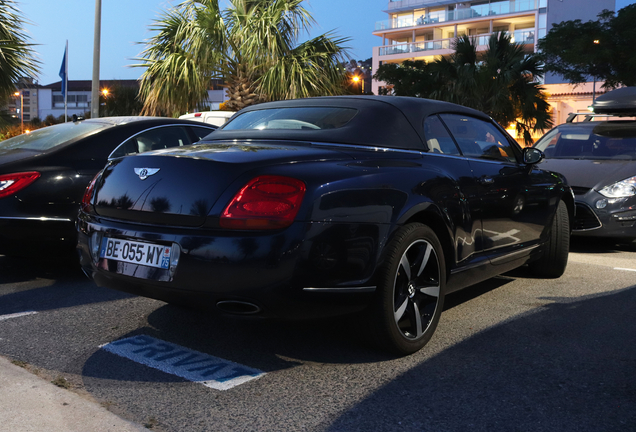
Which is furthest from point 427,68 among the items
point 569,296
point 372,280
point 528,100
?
point 372,280

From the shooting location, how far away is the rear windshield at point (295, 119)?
12.4 ft

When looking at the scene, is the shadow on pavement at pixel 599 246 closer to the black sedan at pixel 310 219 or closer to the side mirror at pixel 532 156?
the side mirror at pixel 532 156

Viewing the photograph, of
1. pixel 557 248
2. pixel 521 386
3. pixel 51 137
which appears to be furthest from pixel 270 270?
pixel 51 137

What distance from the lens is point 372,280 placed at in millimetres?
3037

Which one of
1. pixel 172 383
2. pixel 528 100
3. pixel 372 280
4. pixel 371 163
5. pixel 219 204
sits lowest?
pixel 172 383

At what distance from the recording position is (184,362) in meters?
3.21

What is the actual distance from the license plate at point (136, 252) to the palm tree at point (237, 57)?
463 inches

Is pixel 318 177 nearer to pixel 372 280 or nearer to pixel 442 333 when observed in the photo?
pixel 372 280

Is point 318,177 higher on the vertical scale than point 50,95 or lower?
lower

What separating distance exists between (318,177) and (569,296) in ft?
8.83

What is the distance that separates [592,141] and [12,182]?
6.48m

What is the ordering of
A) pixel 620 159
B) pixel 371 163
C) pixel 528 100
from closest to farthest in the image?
pixel 371 163
pixel 620 159
pixel 528 100

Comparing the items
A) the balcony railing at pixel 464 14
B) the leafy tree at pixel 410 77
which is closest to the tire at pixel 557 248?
the leafy tree at pixel 410 77

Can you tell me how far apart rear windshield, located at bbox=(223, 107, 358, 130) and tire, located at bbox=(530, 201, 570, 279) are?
7.54 ft
